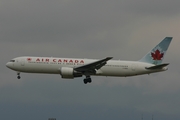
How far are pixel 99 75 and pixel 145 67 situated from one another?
23.5ft

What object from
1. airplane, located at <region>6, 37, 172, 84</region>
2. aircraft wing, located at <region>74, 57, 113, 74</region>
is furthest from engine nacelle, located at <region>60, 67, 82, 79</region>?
aircraft wing, located at <region>74, 57, 113, 74</region>

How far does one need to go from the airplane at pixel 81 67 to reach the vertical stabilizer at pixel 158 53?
1516 millimetres

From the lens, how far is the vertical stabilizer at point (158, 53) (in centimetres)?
9638

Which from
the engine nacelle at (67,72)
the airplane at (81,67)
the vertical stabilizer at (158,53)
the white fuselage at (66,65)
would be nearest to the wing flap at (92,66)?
the airplane at (81,67)

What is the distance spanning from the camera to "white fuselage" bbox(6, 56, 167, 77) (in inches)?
3595

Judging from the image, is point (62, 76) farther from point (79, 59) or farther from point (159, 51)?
point (159, 51)

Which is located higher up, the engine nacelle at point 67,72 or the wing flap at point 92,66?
the wing flap at point 92,66

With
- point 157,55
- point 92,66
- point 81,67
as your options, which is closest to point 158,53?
point 157,55

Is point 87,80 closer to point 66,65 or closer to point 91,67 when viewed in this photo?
point 91,67

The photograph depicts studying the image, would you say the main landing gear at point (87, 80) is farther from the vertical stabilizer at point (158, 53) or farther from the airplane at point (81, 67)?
the vertical stabilizer at point (158, 53)

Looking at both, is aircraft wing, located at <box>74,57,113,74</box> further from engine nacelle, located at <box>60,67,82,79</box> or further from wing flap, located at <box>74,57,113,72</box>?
engine nacelle, located at <box>60,67,82,79</box>

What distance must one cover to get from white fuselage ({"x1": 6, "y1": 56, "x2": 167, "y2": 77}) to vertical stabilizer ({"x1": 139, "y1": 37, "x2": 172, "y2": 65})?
2362 mm

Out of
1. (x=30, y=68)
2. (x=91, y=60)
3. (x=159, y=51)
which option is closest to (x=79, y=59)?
(x=91, y=60)

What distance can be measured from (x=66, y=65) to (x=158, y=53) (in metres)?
15.4
